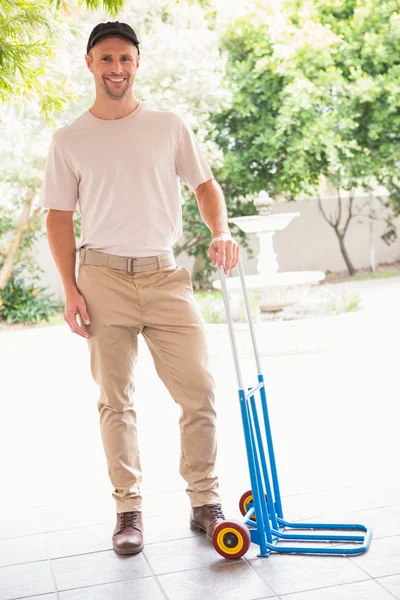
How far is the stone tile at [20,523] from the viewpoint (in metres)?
3.36

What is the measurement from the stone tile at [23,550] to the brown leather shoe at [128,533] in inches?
10.7

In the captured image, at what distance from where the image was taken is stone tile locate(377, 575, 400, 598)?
2547mm

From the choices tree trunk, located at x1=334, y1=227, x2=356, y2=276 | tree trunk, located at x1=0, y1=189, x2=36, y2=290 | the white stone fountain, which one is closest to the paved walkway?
the white stone fountain

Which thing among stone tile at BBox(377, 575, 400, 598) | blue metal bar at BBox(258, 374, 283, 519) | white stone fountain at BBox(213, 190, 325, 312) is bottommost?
stone tile at BBox(377, 575, 400, 598)

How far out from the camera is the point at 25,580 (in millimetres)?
2861

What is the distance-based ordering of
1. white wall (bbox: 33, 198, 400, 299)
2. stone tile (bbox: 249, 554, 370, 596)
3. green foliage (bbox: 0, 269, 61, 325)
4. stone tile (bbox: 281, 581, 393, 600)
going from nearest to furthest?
stone tile (bbox: 281, 581, 393, 600) → stone tile (bbox: 249, 554, 370, 596) → green foliage (bbox: 0, 269, 61, 325) → white wall (bbox: 33, 198, 400, 299)

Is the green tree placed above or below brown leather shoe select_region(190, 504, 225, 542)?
above

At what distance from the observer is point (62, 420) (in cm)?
559

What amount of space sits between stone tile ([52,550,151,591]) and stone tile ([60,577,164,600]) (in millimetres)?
38

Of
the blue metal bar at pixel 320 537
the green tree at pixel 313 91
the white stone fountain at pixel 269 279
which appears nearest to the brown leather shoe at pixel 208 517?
the blue metal bar at pixel 320 537

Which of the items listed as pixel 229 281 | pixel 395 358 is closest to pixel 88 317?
pixel 395 358

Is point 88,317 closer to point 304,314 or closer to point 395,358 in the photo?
point 395,358

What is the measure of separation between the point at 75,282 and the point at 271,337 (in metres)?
4.65

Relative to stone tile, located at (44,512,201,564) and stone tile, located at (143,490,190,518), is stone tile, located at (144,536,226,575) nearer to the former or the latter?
stone tile, located at (44,512,201,564)
